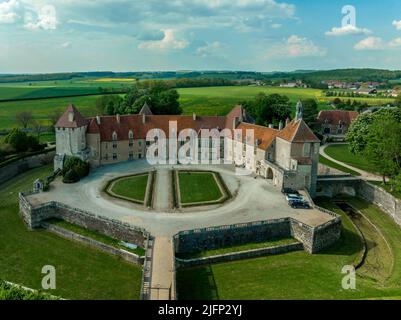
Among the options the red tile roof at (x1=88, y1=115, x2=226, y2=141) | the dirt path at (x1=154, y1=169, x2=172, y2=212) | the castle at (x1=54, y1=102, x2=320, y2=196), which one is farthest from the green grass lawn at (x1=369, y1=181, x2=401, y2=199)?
the dirt path at (x1=154, y1=169, x2=172, y2=212)

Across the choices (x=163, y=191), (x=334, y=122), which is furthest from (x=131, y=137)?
(x=334, y=122)

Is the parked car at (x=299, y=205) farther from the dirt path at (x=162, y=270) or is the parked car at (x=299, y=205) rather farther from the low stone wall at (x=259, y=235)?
the dirt path at (x=162, y=270)

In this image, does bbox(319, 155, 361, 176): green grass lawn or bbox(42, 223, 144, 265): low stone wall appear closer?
bbox(42, 223, 144, 265): low stone wall

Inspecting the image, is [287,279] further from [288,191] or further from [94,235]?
[94,235]

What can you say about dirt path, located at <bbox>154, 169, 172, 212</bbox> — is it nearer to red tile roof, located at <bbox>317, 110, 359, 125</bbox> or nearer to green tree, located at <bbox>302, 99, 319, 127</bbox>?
green tree, located at <bbox>302, 99, 319, 127</bbox>

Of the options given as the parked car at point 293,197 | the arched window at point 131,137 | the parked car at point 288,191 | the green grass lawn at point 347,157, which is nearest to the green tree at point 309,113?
the green grass lawn at point 347,157

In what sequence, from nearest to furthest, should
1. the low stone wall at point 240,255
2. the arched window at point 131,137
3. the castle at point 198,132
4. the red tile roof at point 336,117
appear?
the low stone wall at point 240,255, the castle at point 198,132, the arched window at point 131,137, the red tile roof at point 336,117
